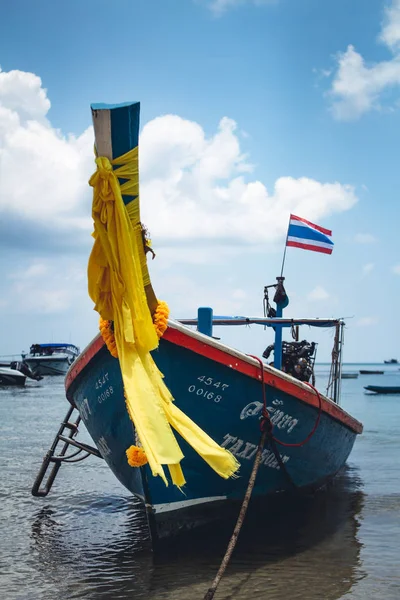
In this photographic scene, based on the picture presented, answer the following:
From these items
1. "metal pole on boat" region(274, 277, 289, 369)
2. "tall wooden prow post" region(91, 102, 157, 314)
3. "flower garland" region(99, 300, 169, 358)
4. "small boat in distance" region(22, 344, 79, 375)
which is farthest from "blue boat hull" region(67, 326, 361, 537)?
"small boat in distance" region(22, 344, 79, 375)

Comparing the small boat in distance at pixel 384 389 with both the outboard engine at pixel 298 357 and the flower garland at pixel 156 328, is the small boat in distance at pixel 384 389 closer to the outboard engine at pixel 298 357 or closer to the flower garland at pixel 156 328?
the outboard engine at pixel 298 357

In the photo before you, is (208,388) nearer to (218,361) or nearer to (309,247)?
(218,361)

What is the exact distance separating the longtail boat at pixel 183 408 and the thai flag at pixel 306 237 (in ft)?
12.7

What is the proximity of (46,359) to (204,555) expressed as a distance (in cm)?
4894

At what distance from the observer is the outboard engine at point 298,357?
412 inches

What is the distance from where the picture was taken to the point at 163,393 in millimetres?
5535

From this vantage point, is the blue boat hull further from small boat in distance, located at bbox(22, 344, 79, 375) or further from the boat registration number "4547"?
small boat in distance, located at bbox(22, 344, 79, 375)

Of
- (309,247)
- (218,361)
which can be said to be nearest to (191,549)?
(218,361)

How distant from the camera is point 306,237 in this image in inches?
458

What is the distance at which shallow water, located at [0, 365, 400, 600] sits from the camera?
247 inches

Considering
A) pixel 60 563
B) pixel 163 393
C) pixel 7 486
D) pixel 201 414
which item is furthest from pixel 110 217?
pixel 7 486

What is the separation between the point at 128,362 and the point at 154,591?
8.02 feet

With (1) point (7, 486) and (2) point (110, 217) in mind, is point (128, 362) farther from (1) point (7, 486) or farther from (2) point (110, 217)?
(1) point (7, 486)

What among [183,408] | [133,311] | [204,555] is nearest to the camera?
[133,311]
